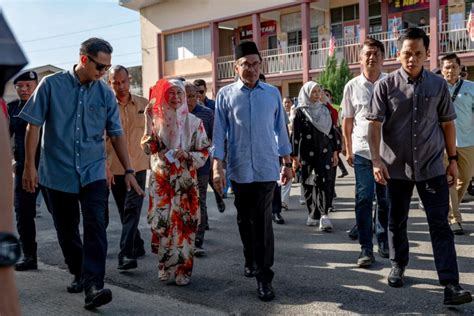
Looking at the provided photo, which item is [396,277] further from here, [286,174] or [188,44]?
[188,44]

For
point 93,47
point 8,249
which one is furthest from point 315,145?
point 8,249

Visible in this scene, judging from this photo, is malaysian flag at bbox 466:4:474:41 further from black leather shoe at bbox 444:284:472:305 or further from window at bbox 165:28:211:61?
black leather shoe at bbox 444:284:472:305

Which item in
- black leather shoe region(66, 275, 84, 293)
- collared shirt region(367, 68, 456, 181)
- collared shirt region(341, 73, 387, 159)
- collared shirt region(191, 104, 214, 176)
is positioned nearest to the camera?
collared shirt region(367, 68, 456, 181)

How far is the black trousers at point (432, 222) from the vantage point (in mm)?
4055

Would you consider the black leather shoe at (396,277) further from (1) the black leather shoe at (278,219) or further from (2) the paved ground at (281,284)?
(1) the black leather shoe at (278,219)

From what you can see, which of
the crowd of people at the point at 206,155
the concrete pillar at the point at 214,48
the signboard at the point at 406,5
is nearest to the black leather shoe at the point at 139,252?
the crowd of people at the point at 206,155

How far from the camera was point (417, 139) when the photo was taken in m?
4.25

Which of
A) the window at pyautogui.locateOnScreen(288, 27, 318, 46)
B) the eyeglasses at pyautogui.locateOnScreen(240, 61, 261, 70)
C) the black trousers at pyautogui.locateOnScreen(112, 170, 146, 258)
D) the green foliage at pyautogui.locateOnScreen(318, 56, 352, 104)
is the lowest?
the black trousers at pyautogui.locateOnScreen(112, 170, 146, 258)

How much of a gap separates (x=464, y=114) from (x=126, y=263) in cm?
436

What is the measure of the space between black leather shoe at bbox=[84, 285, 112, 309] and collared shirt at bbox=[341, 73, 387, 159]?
9.11 ft

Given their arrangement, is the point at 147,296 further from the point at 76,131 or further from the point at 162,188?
the point at 76,131

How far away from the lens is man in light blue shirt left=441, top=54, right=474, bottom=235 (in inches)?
258

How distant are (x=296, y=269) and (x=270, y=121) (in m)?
1.51

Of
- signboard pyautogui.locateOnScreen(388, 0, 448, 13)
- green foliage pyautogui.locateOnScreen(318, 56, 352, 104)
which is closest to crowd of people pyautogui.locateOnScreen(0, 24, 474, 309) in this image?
green foliage pyautogui.locateOnScreen(318, 56, 352, 104)
